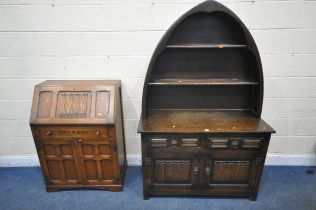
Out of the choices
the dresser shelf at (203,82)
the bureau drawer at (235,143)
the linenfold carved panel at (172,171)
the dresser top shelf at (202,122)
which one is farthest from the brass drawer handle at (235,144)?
the dresser shelf at (203,82)

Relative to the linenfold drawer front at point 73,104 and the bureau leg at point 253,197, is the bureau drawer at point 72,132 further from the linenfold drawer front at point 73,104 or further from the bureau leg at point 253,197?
the bureau leg at point 253,197

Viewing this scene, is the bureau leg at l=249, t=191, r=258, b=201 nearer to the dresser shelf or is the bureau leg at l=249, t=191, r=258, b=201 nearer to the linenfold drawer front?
the dresser shelf

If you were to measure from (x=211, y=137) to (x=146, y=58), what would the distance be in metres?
0.96

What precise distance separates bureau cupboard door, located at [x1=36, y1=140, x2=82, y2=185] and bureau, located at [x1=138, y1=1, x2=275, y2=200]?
2.20 ft

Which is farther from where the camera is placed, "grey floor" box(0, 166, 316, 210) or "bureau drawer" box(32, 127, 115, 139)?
"grey floor" box(0, 166, 316, 210)

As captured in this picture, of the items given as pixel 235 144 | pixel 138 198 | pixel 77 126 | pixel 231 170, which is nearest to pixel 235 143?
pixel 235 144

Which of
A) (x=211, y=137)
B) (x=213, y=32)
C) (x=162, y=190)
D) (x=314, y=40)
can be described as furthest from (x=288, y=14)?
(x=162, y=190)

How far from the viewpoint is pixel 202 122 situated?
1838mm

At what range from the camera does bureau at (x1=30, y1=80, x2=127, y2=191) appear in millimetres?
1794

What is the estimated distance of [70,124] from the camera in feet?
5.86

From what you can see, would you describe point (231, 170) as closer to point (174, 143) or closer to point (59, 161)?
point (174, 143)

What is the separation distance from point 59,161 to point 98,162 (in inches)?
14.4

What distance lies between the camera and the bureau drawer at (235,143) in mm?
1735

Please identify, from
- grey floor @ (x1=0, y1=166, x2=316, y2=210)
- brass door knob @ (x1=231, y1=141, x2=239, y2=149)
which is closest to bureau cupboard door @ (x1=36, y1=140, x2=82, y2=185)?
grey floor @ (x1=0, y1=166, x2=316, y2=210)
